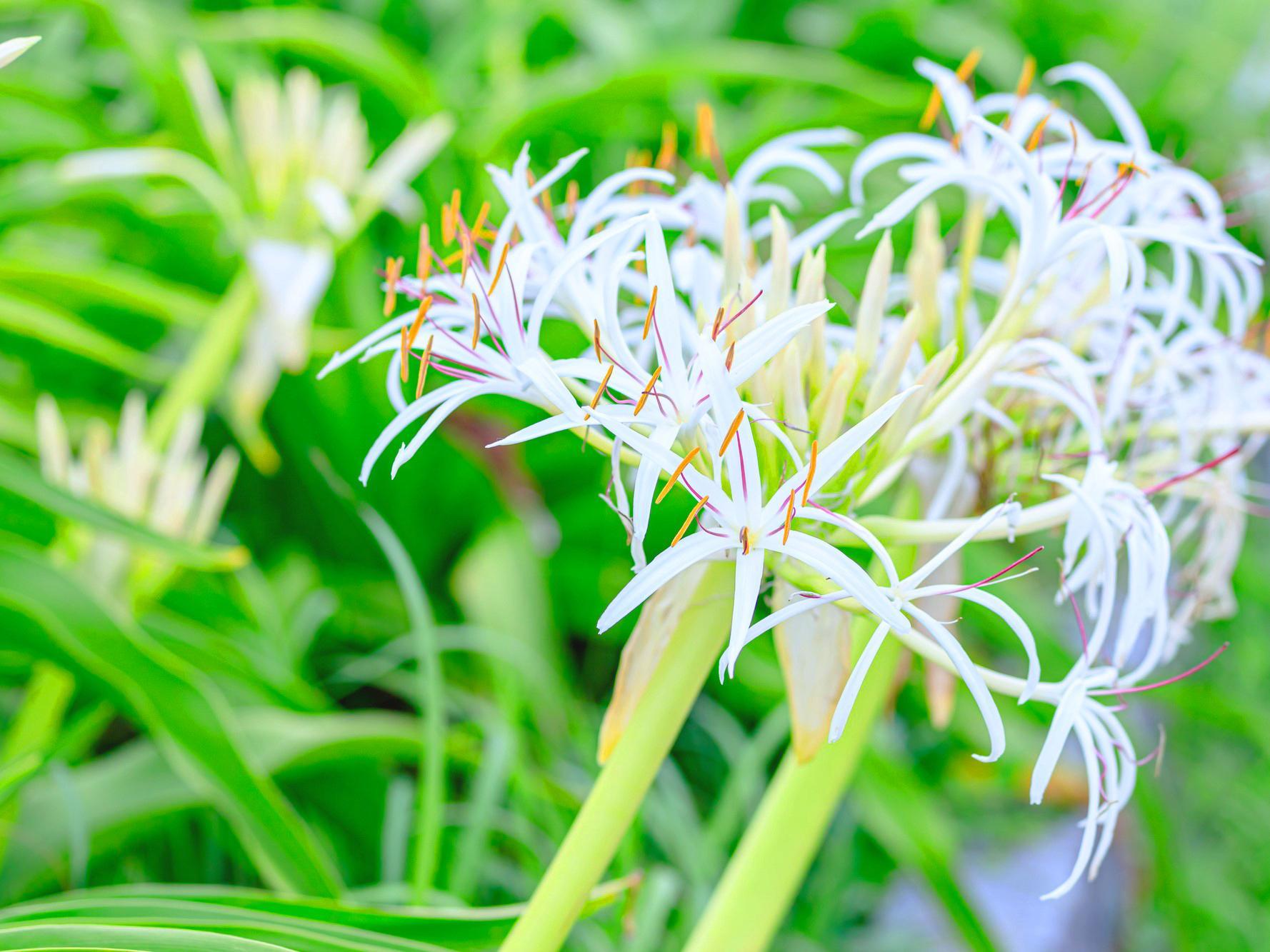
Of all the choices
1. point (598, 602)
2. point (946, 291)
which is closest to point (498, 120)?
point (598, 602)

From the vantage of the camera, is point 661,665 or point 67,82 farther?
point 67,82

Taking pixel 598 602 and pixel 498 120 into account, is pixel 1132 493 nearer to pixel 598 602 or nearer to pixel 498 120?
pixel 598 602

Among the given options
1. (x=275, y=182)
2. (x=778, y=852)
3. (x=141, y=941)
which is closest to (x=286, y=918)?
(x=141, y=941)

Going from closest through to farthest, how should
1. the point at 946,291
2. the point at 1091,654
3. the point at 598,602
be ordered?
the point at 1091,654, the point at 946,291, the point at 598,602

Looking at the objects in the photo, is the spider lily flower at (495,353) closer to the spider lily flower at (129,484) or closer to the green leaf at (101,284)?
the spider lily flower at (129,484)

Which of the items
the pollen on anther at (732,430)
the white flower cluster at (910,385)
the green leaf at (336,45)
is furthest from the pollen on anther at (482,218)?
the green leaf at (336,45)

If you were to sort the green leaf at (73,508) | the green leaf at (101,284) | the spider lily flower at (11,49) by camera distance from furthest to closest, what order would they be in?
the green leaf at (101,284) → the green leaf at (73,508) → the spider lily flower at (11,49)

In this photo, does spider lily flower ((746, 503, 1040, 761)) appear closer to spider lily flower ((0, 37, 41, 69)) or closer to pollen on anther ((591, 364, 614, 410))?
pollen on anther ((591, 364, 614, 410))

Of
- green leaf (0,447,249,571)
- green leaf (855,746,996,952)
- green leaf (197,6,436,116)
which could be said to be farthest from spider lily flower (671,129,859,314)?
green leaf (197,6,436,116)
